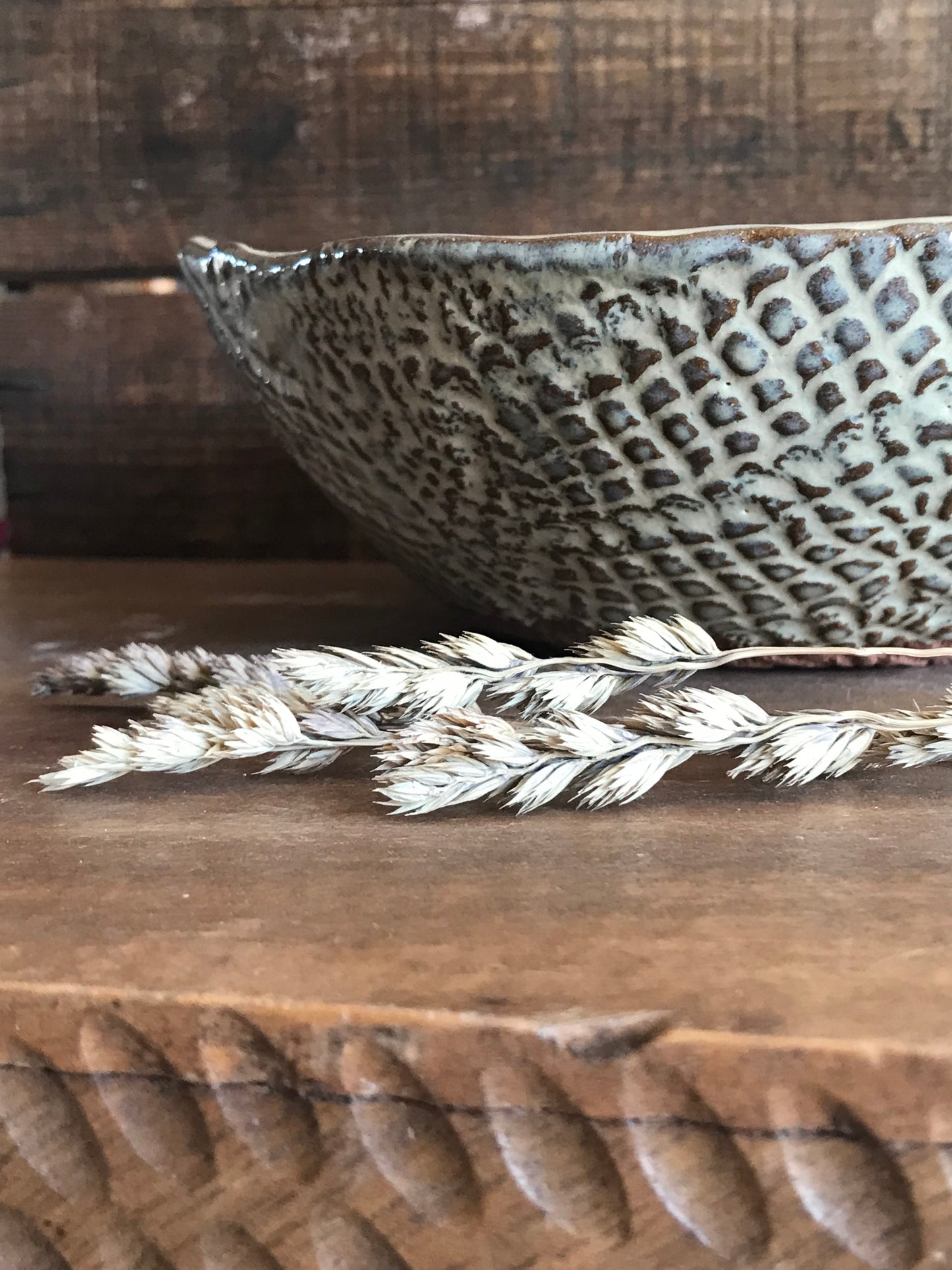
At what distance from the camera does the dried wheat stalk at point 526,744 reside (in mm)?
253

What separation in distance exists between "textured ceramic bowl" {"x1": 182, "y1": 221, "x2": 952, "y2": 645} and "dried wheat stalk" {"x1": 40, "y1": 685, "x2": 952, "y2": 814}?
73 mm

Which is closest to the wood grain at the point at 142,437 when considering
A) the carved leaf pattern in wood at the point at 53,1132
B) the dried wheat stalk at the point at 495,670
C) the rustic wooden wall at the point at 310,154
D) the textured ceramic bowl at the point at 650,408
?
the rustic wooden wall at the point at 310,154

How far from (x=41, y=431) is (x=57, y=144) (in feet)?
0.67

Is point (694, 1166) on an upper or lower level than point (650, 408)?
lower

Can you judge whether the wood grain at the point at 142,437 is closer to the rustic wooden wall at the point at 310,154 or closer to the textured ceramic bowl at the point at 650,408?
the rustic wooden wall at the point at 310,154

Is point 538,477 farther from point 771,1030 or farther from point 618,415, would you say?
point 771,1030

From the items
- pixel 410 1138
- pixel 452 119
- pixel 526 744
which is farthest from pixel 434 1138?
pixel 452 119

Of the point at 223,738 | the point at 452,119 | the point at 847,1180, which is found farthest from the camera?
the point at 452,119

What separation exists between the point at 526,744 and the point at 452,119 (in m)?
0.59

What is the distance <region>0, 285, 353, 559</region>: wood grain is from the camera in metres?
0.78

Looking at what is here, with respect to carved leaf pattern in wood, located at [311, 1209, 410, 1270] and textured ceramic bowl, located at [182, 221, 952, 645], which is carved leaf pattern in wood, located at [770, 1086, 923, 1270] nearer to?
carved leaf pattern in wood, located at [311, 1209, 410, 1270]

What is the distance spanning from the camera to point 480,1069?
0.16m

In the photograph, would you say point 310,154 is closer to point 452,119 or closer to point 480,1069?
point 452,119

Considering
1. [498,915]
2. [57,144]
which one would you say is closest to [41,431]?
[57,144]
